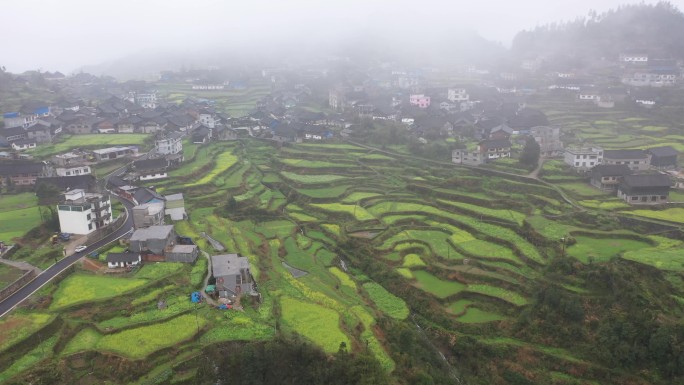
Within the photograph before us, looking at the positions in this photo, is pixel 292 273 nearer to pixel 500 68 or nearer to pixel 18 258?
pixel 18 258

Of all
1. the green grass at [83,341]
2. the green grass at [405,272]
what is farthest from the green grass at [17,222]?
the green grass at [405,272]

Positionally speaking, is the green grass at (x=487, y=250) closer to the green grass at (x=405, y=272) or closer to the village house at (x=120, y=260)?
the green grass at (x=405, y=272)

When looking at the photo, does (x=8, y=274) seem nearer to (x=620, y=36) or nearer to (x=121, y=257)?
(x=121, y=257)

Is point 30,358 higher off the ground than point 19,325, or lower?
lower

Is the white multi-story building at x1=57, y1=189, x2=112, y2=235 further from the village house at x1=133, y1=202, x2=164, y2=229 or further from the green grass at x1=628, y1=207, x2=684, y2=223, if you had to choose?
the green grass at x1=628, y1=207, x2=684, y2=223

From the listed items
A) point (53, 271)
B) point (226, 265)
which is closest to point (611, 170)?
point (226, 265)

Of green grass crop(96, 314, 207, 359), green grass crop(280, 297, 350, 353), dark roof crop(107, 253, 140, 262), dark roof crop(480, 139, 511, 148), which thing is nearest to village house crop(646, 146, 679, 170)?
dark roof crop(480, 139, 511, 148)
